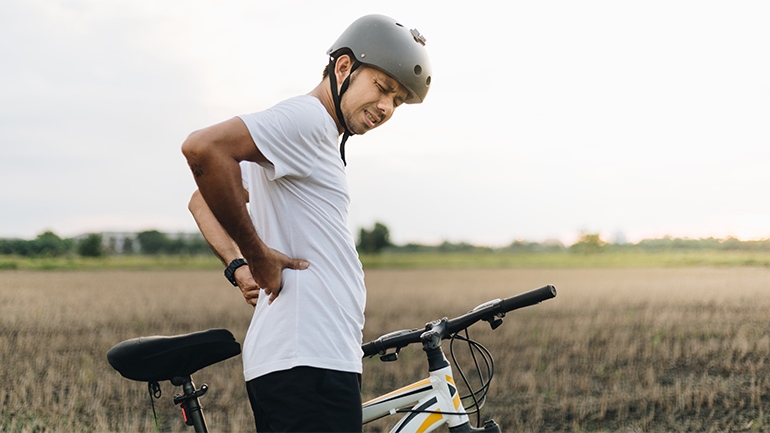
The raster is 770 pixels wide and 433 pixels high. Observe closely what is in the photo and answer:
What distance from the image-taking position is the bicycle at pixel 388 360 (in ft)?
7.07

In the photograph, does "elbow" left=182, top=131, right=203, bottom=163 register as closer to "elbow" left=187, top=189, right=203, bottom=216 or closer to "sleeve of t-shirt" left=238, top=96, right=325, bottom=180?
"sleeve of t-shirt" left=238, top=96, right=325, bottom=180

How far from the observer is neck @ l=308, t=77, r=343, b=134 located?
88.5 inches

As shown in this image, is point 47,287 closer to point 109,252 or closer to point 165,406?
point 165,406

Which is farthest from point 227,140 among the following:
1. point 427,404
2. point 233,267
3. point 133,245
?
point 133,245

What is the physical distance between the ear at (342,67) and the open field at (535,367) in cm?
478

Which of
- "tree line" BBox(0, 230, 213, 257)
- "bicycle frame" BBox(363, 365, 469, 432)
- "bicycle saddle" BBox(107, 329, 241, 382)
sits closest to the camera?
"bicycle saddle" BBox(107, 329, 241, 382)

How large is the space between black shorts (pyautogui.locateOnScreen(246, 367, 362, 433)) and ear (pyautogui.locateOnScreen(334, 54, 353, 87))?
97 cm

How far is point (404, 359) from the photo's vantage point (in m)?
9.60

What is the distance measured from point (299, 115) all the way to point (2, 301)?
1680cm

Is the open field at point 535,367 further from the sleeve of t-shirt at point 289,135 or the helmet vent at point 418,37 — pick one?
the sleeve of t-shirt at point 289,135

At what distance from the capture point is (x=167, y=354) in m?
2.16

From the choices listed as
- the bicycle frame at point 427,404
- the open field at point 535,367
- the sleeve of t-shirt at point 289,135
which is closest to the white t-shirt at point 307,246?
the sleeve of t-shirt at point 289,135

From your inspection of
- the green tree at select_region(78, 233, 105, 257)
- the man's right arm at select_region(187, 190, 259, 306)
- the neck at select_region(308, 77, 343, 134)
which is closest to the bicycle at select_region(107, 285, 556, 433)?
the man's right arm at select_region(187, 190, 259, 306)

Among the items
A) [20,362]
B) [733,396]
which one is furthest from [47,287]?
A: [733,396]
